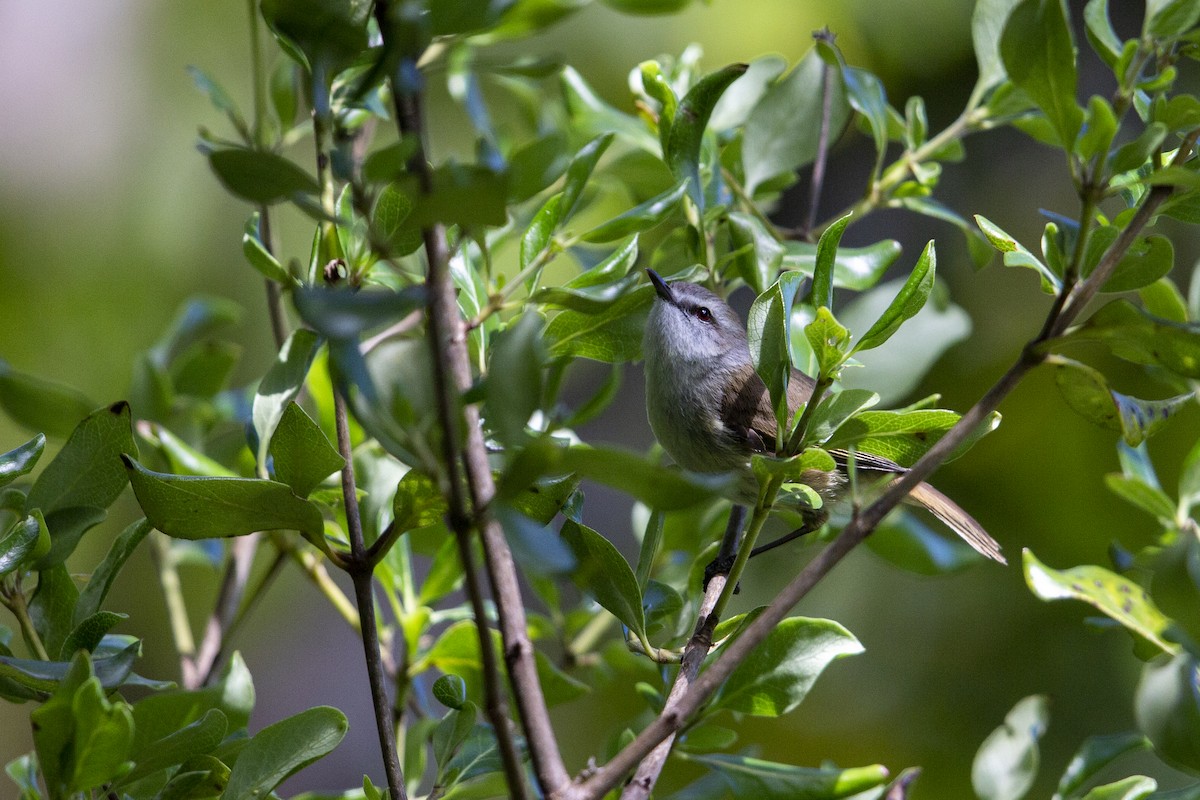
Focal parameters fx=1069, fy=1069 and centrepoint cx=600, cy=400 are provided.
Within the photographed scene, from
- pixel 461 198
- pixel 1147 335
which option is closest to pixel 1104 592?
pixel 1147 335

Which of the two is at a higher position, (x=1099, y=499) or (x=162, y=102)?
(x=162, y=102)

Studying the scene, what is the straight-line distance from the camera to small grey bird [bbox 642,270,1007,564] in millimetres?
2402

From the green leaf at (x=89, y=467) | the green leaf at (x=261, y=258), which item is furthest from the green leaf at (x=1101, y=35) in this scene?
the green leaf at (x=89, y=467)

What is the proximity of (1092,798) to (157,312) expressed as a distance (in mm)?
3575

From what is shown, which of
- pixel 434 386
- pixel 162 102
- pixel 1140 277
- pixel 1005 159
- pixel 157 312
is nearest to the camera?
pixel 434 386

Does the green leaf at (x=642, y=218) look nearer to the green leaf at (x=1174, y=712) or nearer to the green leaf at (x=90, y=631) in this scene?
the green leaf at (x=90, y=631)

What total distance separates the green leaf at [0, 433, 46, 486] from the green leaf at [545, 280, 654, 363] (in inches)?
24.6

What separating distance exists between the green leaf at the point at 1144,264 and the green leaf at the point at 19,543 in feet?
3.98

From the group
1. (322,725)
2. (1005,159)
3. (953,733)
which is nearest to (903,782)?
(322,725)

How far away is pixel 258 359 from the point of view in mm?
4207

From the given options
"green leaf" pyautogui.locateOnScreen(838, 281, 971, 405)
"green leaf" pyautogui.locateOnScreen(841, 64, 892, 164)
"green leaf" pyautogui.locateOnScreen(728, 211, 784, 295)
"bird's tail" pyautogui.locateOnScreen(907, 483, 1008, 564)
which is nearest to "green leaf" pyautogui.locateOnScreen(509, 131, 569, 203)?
"green leaf" pyautogui.locateOnScreen(728, 211, 784, 295)

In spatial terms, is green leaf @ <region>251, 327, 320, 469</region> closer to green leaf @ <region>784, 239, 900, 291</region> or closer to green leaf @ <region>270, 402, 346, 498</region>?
green leaf @ <region>270, 402, 346, 498</region>

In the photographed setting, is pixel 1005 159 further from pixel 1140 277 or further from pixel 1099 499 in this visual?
pixel 1140 277

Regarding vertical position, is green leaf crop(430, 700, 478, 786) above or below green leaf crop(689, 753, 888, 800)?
above
